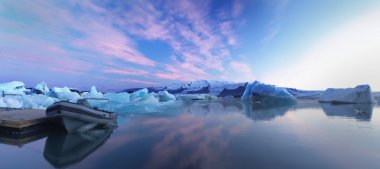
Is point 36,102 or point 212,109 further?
point 212,109

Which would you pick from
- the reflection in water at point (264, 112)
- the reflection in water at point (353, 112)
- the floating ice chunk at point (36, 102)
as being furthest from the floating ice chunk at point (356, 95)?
the floating ice chunk at point (36, 102)

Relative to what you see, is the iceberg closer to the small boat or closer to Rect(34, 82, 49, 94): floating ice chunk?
the small boat

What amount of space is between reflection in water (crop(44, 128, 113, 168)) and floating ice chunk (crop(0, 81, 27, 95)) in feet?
67.7

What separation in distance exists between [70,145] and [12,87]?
26.5 m

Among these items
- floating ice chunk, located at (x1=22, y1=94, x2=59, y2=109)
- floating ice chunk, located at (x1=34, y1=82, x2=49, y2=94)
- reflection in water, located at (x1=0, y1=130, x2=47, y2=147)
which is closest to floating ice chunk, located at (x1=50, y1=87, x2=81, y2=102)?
floating ice chunk, located at (x1=22, y1=94, x2=59, y2=109)

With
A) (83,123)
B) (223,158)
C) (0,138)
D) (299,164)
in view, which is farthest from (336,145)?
(0,138)

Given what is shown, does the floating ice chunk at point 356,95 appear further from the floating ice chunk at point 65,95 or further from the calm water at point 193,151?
the floating ice chunk at point 65,95

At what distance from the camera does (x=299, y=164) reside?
6.21 metres

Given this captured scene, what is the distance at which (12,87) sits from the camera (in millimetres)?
28766

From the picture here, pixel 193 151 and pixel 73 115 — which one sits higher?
pixel 73 115

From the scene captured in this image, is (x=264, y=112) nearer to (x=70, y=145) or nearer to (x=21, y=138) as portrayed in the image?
(x=70, y=145)

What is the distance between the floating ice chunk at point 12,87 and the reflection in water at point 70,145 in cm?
2064

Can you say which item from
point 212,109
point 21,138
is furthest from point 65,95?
point 21,138

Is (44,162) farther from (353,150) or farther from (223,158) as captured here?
(353,150)
